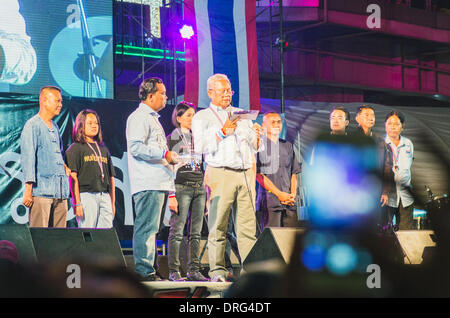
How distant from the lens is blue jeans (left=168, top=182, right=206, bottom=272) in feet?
16.8

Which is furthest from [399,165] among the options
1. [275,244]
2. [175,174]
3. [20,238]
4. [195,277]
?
[20,238]

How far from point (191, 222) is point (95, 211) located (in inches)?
35.1

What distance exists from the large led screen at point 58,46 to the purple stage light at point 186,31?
3.58 feet

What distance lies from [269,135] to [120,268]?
16.0ft

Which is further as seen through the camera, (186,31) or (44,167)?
(186,31)

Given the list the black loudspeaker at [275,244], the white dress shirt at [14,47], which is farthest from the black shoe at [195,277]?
the white dress shirt at [14,47]

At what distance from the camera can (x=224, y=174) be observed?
464cm

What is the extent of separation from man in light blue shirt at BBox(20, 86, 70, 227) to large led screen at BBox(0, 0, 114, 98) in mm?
2870

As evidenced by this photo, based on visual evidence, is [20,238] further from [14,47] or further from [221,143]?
[14,47]

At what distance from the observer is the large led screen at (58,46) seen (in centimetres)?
764

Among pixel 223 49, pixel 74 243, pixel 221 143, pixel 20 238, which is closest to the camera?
pixel 20 238

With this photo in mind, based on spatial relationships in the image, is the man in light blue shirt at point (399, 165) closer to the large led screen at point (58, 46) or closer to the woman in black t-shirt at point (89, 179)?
the woman in black t-shirt at point (89, 179)

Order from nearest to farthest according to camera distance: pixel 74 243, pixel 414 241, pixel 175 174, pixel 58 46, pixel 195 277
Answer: pixel 74 243
pixel 414 241
pixel 195 277
pixel 175 174
pixel 58 46
